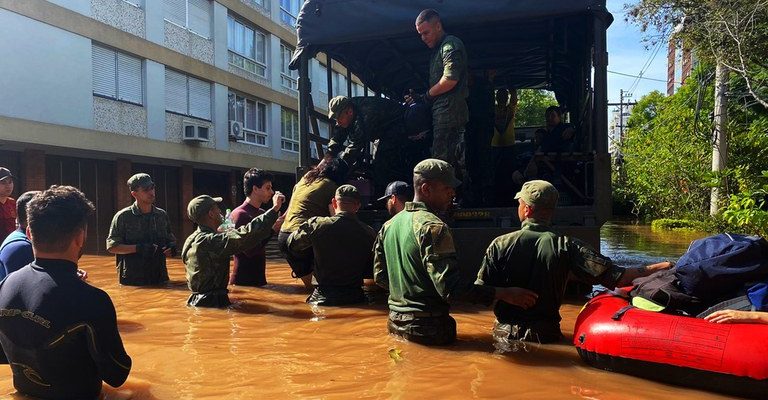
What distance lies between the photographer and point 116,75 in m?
15.4

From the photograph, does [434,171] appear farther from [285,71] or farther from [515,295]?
[285,71]

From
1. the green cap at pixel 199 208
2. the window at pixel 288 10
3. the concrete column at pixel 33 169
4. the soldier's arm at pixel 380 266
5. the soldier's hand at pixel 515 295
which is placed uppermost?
the window at pixel 288 10

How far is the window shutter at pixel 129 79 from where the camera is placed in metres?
15.5

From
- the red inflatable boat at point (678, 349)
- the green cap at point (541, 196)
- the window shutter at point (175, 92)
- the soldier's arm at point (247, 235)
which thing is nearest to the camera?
the red inflatable boat at point (678, 349)

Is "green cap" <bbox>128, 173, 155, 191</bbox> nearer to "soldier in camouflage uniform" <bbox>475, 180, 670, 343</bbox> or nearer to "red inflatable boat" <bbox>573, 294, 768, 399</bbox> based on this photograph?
"soldier in camouflage uniform" <bbox>475, 180, 670, 343</bbox>

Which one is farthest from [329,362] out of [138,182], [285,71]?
[285,71]

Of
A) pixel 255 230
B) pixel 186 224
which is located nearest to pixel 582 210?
pixel 255 230

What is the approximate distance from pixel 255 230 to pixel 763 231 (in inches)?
397

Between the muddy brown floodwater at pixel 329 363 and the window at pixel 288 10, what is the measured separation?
68.1 feet

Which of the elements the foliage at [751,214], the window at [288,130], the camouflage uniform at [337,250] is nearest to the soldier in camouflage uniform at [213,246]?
the camouflage uniform at [337,250]

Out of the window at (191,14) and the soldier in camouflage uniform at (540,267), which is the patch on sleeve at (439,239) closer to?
the soldier in camouflage uniform at (540,267)

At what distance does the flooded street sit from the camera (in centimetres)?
327

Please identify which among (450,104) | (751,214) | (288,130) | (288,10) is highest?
(288,10)

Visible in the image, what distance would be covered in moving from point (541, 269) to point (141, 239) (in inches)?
179
